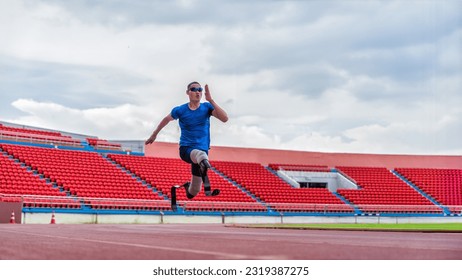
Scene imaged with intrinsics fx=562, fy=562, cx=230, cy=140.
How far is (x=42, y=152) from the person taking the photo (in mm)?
30062

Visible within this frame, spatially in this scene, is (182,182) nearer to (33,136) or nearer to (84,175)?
(84,175)

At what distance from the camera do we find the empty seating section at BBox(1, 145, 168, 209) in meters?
25.9

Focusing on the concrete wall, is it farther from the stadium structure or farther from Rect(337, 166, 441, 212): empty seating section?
Rect(337, 166, 441, 212): empty seating section

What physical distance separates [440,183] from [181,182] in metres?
21.0

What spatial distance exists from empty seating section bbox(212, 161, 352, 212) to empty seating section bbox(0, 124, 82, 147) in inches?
372

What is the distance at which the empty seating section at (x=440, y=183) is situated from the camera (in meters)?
38.7

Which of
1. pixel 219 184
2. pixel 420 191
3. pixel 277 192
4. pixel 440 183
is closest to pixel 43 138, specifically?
pixel 219 184

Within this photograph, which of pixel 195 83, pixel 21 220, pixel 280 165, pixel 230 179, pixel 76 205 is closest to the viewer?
pixel 195 83

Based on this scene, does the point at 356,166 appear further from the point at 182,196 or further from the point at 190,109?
the point at 190,109

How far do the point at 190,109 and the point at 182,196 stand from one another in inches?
842

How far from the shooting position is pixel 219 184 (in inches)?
1293

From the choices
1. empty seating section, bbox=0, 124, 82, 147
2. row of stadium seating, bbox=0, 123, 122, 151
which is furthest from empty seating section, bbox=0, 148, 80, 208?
row of stadium seating, bbox=0, 123, 122, 151

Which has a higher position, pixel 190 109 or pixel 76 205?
pixel 190 109

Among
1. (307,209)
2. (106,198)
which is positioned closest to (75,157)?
(106,198)
